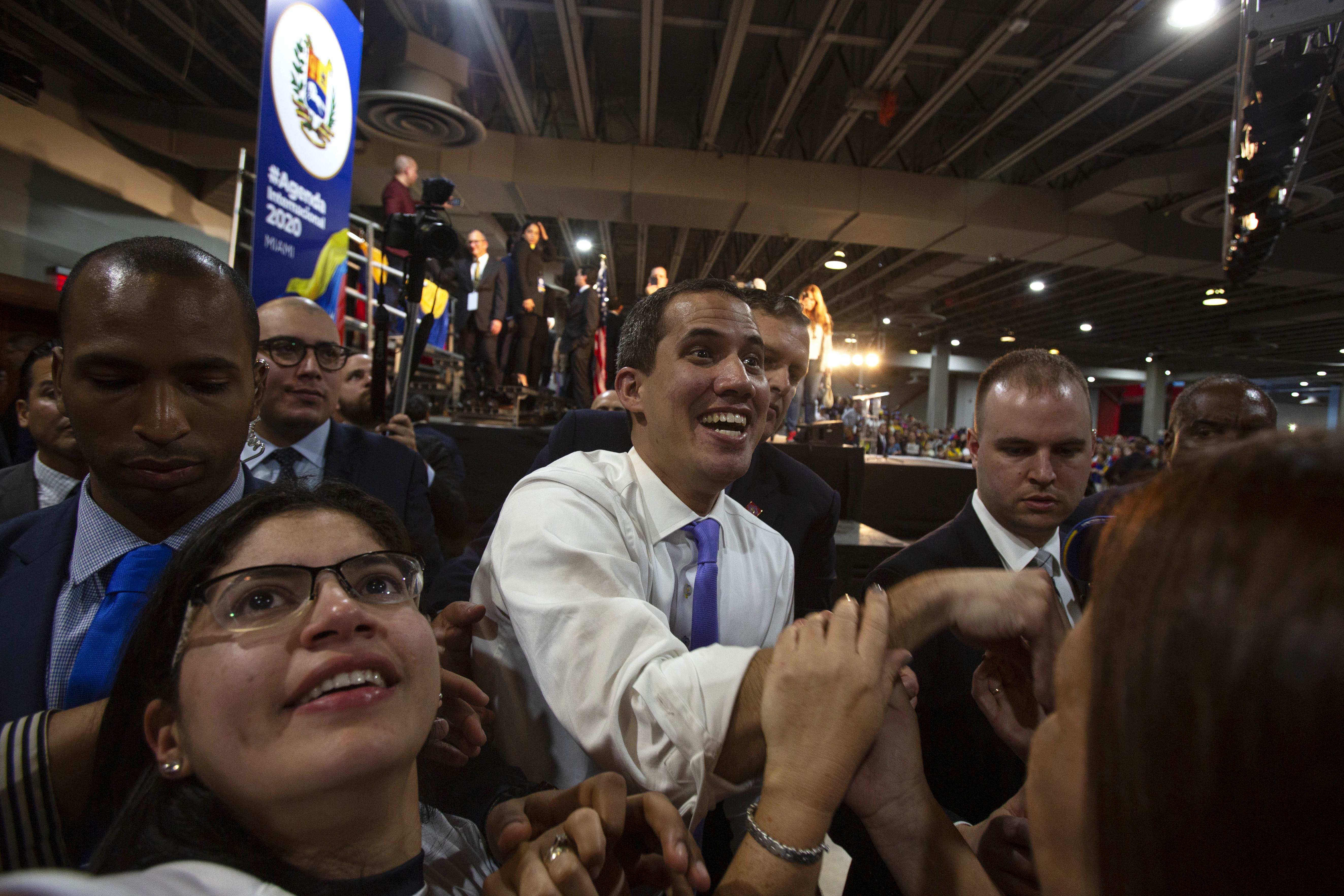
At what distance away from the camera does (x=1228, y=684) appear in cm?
42

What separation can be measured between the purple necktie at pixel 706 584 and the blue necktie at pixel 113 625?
3.16 feet

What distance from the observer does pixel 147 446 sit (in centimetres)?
116

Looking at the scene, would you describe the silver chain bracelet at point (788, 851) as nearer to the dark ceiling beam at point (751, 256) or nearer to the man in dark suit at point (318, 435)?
the man in dark suit at point (318, 435)

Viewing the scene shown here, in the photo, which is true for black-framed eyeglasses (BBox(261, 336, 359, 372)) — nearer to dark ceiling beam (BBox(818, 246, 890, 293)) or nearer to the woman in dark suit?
the woman in dark suit

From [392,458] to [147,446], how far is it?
4.41 feet

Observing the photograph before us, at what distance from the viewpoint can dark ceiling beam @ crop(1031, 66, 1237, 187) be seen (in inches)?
244

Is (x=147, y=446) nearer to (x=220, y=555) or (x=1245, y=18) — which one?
(x=220, y=555)

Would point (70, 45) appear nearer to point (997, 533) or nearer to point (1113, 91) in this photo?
point (997, 533)

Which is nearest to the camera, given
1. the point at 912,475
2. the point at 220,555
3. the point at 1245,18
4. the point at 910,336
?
the point at 220,555

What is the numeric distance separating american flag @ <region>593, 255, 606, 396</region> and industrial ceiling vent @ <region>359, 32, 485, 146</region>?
236 cm

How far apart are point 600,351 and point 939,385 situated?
20111 mm

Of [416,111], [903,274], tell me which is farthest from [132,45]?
[903,274]

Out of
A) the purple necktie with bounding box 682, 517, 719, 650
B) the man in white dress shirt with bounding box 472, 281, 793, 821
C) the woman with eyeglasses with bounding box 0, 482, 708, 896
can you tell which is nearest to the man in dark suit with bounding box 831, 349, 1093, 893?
the man in white dress shirt with bounding box 472, 281, 793, 821

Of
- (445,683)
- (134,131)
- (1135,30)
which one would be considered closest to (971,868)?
(445,683)
